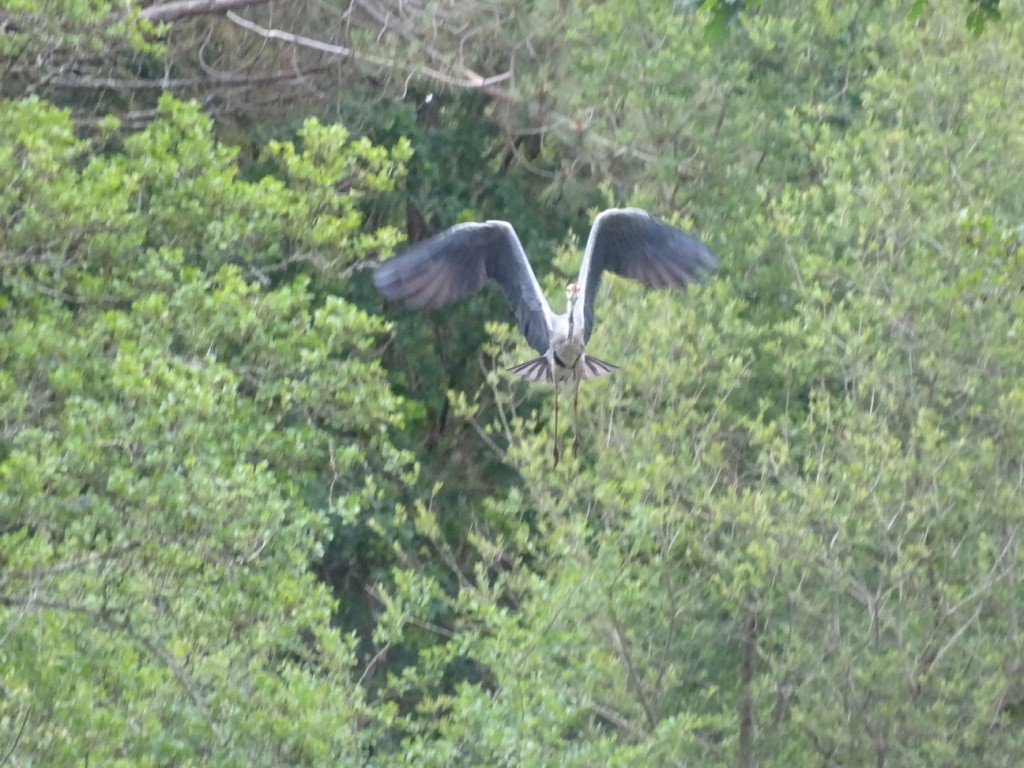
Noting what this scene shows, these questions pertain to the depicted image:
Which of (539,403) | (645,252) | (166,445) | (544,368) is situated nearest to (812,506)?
(544,368)

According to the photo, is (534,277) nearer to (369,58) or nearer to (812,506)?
(812,506)

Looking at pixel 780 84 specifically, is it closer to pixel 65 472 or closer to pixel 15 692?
pixel 65 472

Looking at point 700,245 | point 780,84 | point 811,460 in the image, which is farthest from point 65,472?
point 780,84

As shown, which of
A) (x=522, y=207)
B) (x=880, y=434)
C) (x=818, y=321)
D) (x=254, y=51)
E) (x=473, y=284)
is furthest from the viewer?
(x=522, y=207)

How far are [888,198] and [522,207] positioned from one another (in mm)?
4914

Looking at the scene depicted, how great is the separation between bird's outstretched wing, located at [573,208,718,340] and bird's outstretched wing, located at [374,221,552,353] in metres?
0.30

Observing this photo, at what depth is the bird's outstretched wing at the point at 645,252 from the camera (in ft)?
30.4

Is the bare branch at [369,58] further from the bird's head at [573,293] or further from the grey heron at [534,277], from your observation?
the bird's head at [573,293]

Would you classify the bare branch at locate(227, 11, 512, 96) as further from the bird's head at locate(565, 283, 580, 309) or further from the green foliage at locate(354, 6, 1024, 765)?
the bird's head at locate(565, 283, 580, 309)

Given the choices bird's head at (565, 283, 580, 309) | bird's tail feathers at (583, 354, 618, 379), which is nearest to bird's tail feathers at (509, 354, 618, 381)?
bird's tail feathers at (583, 354, 618, 379)

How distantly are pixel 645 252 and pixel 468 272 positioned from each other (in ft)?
2.99

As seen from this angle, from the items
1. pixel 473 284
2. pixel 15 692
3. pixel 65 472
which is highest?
pixel 473 284

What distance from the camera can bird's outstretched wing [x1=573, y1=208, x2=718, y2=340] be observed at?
9.27m

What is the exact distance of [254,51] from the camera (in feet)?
47.2
